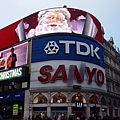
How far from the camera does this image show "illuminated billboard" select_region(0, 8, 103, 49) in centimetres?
4967

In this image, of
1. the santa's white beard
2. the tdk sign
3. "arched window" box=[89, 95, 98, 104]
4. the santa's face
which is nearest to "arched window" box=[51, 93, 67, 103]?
"arched window" box=[89, 95, 98, 104]

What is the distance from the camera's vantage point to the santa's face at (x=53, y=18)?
50188mm

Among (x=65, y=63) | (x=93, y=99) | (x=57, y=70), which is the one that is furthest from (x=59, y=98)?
(x=93, y=99)

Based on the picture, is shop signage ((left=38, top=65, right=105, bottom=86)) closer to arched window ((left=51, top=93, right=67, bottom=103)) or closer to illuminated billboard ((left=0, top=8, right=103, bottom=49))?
arched window ((left=51, top=93, right=67, bottom=103))

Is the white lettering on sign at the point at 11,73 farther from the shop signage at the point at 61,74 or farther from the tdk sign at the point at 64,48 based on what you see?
the shop signage at the point at 61,74

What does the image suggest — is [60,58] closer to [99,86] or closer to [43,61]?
[43,61]

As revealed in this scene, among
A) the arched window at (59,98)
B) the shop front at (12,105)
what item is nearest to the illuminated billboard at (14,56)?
the shop front at (12,105)

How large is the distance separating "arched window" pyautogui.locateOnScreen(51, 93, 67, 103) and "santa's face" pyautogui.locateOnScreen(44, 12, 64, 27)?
15.8 m

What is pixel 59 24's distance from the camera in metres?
49.9

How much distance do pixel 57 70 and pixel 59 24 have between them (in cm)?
1110

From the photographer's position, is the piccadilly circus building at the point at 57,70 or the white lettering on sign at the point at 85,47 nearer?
the piccadilly circus building at the point at 57,70

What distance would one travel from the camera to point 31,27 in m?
52.3

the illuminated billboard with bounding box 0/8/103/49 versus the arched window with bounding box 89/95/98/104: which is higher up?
the illuminated billboard with bounding box 0/8/103/49

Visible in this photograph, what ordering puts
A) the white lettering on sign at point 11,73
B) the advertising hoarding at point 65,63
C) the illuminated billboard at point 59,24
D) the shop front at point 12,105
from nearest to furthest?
the advertising hoarding at point 65,63 < the shop front at point 12,105 < the white lettering on sign at point 11,73 < the illuminated billboard at point 59,24
